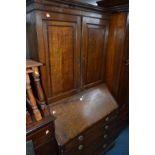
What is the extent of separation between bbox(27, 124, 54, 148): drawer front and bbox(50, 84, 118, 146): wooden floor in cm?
10

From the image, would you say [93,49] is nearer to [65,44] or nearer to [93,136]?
[65,44]

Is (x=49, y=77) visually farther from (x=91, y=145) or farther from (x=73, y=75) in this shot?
(x=91, y=145)

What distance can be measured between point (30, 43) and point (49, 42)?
19 centimetres

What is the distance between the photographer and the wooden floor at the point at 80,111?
124 cm

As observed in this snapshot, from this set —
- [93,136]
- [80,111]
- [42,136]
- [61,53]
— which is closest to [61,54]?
[61,53]

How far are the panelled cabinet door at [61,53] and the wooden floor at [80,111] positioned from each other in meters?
0.12

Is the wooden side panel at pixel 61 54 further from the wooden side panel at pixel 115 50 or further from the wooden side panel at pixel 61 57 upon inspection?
the wooden side panel at pixel 115 50

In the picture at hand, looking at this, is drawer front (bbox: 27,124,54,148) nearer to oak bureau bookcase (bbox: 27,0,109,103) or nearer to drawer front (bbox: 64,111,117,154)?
drawer front (bbox: 64,111,117,154)

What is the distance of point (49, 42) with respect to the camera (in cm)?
117

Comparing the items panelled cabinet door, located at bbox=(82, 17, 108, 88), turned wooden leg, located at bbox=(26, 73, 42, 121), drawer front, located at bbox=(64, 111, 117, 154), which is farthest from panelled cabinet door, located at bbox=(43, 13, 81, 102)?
drawer front, located at bbox=(64, 111, 117, 154)

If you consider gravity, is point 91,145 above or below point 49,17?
below

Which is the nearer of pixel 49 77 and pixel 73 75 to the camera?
pixel 49 77
